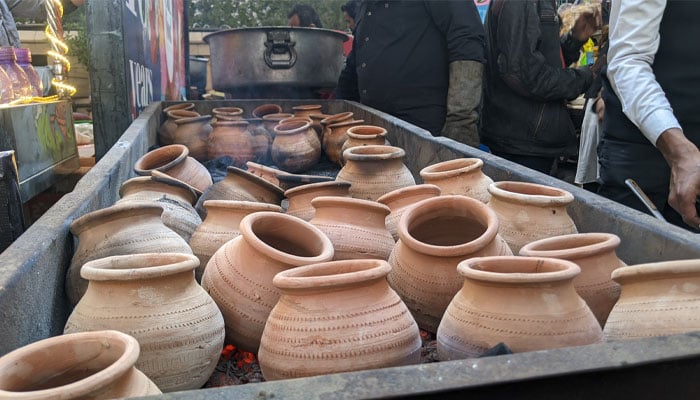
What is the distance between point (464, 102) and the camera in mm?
4793

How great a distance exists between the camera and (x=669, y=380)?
3.43 ft

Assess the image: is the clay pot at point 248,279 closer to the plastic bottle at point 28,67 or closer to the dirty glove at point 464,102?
the plastic bottle at point 28,67

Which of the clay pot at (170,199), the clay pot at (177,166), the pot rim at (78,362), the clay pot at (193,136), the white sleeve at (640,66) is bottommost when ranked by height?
the clay pot at (193,136)

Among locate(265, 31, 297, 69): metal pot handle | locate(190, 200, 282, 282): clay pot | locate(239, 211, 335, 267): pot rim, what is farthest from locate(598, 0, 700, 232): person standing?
locate(265, 31, 297, 69): metal pot handle

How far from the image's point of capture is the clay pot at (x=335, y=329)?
55.2 inches

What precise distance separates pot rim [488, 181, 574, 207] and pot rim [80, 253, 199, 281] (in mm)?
1155

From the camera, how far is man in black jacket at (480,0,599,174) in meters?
4.14

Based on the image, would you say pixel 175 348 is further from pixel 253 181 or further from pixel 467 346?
pixel 253 181

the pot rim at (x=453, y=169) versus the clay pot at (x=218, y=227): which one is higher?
the pot rim at (x=453, y=169)

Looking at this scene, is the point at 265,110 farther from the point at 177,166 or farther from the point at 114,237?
the point at 114,237

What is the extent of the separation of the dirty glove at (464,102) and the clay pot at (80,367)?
3.90 metres

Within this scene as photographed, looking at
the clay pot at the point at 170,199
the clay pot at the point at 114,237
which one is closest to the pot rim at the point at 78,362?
the clay pot at the point at 114,237

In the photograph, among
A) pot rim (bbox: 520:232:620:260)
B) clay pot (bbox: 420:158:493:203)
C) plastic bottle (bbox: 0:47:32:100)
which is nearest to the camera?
pot rim (bbox: 520:232:620:260)

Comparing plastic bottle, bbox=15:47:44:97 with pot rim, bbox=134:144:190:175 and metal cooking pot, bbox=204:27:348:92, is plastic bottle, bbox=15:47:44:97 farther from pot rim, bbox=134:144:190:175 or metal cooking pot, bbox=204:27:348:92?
metal cooking pot, bbox=204:27:348:92
